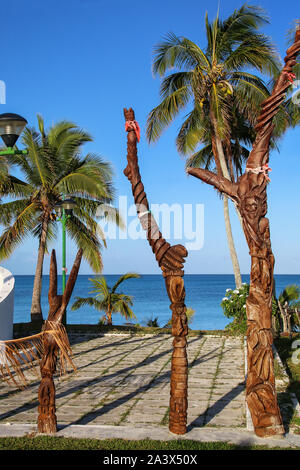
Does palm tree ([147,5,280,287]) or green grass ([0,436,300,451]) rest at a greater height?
palm tree ([147,5,280,287])

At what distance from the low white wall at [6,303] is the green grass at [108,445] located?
5.21 m

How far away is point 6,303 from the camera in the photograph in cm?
1019

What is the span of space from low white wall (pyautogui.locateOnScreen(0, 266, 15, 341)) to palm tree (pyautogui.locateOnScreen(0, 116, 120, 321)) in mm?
4802

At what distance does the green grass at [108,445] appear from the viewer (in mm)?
4766

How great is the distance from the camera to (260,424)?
505 centimetres

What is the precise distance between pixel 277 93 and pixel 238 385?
4874 mm

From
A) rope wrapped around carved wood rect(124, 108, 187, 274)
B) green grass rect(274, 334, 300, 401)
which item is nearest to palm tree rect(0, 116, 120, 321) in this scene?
green grass rect(274, 334, 300, 401)

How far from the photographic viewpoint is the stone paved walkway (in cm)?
619

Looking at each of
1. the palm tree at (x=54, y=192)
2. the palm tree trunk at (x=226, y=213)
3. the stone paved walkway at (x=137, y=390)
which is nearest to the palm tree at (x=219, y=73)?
the palm tree trunk at (x=226, y=213)

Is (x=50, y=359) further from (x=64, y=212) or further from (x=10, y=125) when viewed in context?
(x=64, y=212)

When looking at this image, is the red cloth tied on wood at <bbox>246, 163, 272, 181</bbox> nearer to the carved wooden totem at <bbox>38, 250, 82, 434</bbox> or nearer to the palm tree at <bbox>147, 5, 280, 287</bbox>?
the carved wooden totem at <bbox>38, 250, 82, 434</bbox>

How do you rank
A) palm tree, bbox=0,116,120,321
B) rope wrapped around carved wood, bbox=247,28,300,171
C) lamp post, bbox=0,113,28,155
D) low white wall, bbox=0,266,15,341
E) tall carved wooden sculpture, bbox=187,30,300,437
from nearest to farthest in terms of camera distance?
tall carved wooden sculpture, bbox=187,30,300,437 → rope wrapped around carved wood, bbox=247,28,300,171 → lamp post, bbox=0,113,28,155 → low white wall, bbox=0,266,15,341 → palm tree, bbox=0,116,120,321

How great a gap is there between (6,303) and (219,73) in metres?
8.65
